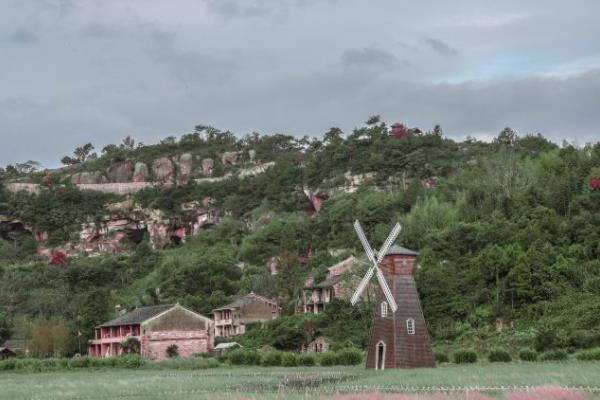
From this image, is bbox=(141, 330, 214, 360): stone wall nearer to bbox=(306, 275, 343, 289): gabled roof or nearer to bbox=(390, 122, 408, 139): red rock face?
bbox=(306, 275, 343, 289): gabled roof

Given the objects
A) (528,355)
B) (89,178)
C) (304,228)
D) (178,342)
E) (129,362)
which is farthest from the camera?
(89,178)

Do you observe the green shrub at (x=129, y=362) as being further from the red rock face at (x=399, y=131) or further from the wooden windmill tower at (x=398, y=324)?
the red rock face at (x=399, y=131)

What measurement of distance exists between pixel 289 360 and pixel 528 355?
1239 cm

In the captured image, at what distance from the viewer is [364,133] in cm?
9831

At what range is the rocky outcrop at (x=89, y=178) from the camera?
11844 cm

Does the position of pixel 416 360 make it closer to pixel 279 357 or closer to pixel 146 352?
pixel 279 357

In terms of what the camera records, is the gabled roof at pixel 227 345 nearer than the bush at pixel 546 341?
No

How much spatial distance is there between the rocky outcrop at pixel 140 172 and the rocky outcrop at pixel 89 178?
433 centimetres

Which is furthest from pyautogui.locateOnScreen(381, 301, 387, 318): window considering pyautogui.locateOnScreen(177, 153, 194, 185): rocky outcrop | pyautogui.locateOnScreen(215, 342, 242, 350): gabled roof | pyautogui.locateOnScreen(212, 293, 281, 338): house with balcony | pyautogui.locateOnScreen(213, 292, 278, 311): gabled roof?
pyautogui.locateOnScreen(177, 153, 194, 185): rocky outcrop

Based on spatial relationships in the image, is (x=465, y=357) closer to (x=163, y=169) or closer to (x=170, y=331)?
(x=170, y=331)

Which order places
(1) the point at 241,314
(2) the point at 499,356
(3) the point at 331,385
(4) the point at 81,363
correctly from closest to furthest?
(3) the point at 331,385 → (2) the point at 499,356 → (4) the point at 81,363 → (1) the point at 241,314

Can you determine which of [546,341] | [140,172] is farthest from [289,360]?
Answer: [140,172]

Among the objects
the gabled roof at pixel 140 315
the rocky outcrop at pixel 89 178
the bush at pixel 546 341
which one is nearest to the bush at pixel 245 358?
the gabled roof at pixel 140 315

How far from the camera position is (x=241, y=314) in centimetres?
6688
